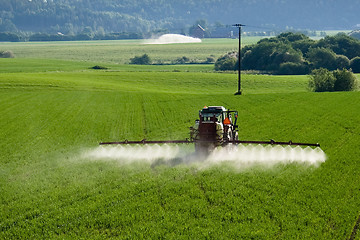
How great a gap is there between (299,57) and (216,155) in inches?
4095

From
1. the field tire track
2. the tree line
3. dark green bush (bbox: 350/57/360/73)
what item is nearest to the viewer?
the field tire track

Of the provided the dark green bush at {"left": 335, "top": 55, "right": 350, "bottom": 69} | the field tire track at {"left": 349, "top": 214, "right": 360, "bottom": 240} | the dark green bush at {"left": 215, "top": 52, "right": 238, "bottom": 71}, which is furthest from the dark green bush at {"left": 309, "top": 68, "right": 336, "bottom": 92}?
the field tire track at {"left": 349, "top": 214, "right": 360, "bottom": 240}

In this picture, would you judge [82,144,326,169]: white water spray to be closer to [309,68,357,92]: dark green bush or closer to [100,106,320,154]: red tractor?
[100,106,320,154]: red tractor

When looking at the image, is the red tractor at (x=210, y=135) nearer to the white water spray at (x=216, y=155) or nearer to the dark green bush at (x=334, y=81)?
the white water spray at (x=216, y=155)

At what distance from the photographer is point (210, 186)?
1822 centimetres

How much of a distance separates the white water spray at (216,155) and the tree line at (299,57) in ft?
316

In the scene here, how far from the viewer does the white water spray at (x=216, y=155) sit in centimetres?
2247

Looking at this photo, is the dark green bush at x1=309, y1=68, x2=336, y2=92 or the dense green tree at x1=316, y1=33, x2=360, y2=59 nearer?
the dark green bush at x1=309, y1=68, x2=336, y2=92

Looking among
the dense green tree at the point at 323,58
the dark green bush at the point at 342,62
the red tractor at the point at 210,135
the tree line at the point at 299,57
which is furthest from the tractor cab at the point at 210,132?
the dark green bush at the point at 342,62

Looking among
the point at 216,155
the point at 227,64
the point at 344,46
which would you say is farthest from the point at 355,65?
the point at 216,155

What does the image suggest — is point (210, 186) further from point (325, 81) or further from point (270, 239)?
point (325, 81)

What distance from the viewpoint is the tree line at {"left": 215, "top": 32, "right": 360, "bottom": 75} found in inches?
4680

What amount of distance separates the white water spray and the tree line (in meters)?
96.3

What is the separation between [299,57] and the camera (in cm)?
12050
